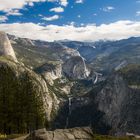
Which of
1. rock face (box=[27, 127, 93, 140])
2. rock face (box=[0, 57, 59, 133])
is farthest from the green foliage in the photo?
rock face (box=[27, 127, 93, 140])

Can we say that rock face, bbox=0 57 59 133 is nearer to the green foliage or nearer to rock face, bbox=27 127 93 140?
the green foliage

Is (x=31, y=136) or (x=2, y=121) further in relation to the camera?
(x=2, y=121)

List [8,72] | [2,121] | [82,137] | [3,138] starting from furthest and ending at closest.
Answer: [8,72] < [2,121] < [3,138] < [82,137]

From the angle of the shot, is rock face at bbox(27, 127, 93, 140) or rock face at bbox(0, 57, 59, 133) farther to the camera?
rock face at bbox(0, 57, 59, 133)

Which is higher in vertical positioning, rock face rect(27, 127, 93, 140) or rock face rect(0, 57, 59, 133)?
rock face rect(27, 127, 93, 140)

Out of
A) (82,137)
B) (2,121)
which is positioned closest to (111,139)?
(82,137)

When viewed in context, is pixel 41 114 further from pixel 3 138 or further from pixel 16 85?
A: pixel 3 138

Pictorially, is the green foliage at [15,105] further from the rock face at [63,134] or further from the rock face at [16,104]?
the rock face at [63,134]

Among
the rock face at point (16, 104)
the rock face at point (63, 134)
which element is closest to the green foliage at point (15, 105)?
the rock face at point (16, 104)

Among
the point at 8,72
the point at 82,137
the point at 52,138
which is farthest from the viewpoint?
the point at 8,72
